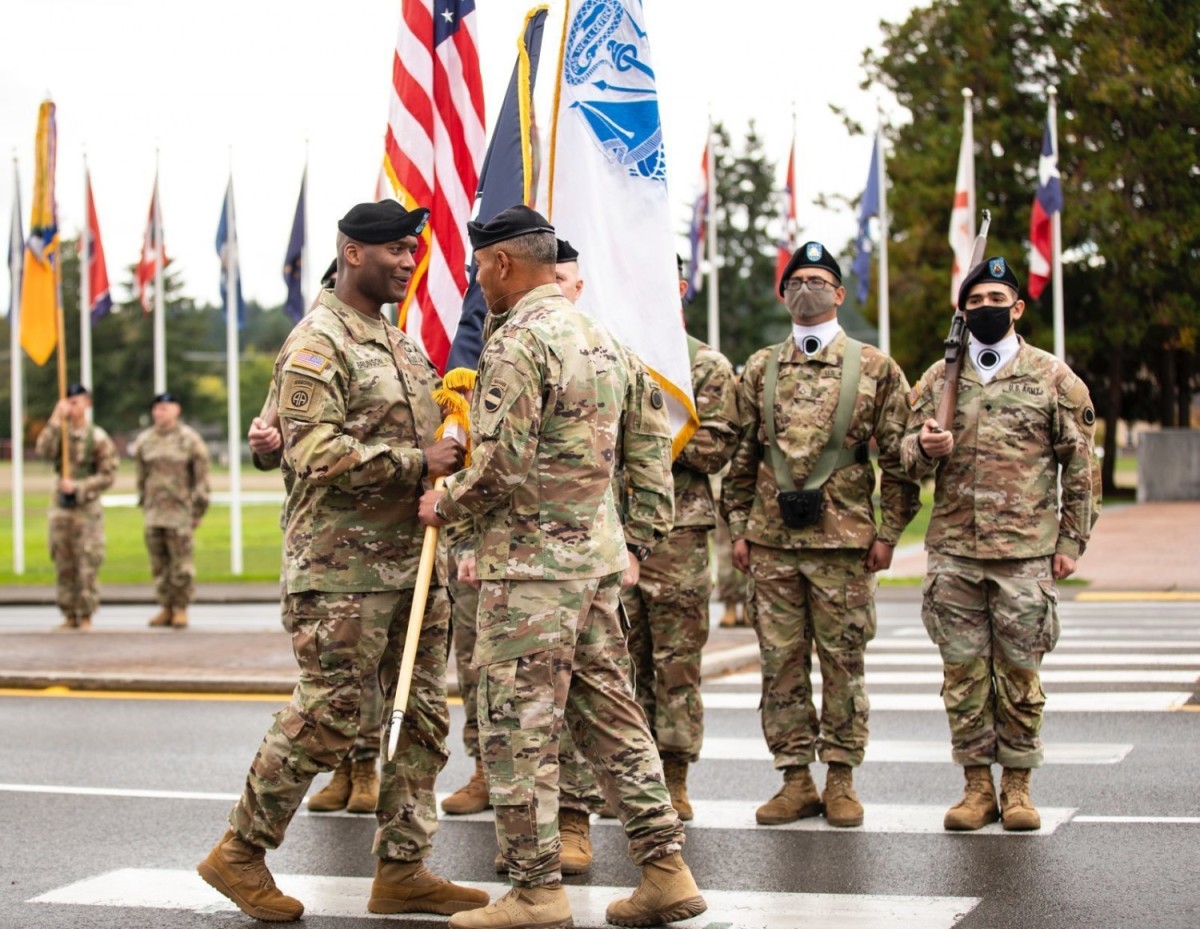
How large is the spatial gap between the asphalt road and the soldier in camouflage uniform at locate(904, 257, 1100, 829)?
0.43 m

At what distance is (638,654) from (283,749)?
2017 millimetres

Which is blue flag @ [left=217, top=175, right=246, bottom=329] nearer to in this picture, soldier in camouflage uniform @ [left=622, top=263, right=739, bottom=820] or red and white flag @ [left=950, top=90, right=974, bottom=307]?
red and white flag @ [left=950, top=90, right=974, bottom=307]

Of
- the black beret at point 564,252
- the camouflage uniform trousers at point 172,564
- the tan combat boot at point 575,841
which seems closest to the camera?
the black beret at point 564,252

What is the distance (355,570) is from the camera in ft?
18.6

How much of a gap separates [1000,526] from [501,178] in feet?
8.53

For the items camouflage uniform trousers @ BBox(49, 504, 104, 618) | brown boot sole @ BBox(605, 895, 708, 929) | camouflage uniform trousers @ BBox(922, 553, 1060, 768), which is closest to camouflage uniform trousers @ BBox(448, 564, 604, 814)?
brown boot sole @ BBox(605, 895, 708, 929)

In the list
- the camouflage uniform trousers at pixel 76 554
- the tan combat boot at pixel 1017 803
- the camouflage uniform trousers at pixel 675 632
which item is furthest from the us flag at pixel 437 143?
the camouflage uniform trousers at pixel 76 554

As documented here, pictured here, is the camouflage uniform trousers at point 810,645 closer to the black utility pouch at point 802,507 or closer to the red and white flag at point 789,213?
the black utility pouch at point 802,507

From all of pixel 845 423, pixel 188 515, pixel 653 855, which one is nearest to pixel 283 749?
pixel 653 855

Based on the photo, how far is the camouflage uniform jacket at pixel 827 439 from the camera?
23.1ft

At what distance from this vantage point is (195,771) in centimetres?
838

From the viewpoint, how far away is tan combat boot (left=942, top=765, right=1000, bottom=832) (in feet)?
22.1

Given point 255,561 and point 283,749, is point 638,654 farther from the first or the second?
point 255,561

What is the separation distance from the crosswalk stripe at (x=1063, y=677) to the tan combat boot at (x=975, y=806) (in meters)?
3.83
